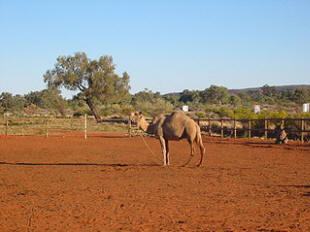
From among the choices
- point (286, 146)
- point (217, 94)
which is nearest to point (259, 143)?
point (286, 146)

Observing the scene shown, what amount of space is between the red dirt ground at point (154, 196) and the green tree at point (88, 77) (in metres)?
37.1

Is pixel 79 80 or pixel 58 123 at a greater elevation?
pixel 79 80

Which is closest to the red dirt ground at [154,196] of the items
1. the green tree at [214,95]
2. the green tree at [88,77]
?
the green tree at [88,77]

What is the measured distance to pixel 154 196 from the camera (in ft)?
31.7

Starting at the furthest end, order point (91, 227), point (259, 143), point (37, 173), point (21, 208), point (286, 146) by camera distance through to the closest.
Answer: point (259, 143)
point (286, 146)
point (37, 173)
point (21, 208)
point (91, 227)

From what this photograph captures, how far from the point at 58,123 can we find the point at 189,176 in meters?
36.2

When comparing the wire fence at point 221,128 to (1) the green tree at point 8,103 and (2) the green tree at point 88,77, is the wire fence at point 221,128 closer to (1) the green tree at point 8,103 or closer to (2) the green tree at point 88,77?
(2) the green tree at point 88,77

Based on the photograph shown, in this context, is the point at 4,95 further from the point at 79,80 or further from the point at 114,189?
the point at 114,189

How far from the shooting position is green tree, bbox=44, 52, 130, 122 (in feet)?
176

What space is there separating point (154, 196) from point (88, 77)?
46170 mm

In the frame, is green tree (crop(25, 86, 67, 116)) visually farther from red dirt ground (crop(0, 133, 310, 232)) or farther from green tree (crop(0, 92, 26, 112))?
red dirt ground (crop(0, 133, 310, 232))

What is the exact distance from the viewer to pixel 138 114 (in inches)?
634

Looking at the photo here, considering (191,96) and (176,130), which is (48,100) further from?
(176,130)

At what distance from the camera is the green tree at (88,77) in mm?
53781
